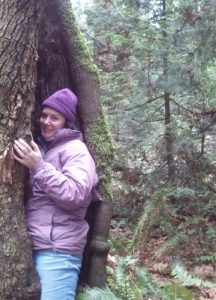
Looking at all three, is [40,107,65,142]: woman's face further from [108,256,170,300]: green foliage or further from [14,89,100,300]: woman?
[108,256,170,300]: green foliage

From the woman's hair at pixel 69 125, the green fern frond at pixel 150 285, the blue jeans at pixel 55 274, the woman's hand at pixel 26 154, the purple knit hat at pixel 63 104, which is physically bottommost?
the green fern frond at pixel 150 285

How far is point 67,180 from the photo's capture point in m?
3.38

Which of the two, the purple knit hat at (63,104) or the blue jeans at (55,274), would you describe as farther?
the purple knit hat at (63,104)

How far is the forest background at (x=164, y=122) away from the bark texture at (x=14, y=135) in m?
3.19

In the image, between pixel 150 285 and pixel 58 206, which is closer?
pixel 58 206

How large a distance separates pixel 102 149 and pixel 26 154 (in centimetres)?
127

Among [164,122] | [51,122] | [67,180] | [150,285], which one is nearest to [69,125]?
[51,122]

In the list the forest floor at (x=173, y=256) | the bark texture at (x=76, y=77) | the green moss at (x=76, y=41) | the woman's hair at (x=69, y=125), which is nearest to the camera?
the woman's hair at (x=69, y=125)

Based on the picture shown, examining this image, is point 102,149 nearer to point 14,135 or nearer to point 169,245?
point 14,135

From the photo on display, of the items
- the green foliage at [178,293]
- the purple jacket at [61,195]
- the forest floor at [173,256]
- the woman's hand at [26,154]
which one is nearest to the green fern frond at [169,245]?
the forest floor at [173,256]

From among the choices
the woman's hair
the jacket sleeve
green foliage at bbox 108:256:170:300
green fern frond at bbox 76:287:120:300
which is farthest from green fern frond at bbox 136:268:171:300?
the woman's hair

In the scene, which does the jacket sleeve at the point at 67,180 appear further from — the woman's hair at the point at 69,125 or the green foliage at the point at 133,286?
the green foliage at the point at 133,286

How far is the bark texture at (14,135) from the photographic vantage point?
3553 mm

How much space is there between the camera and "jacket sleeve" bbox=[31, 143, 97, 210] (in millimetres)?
3340
